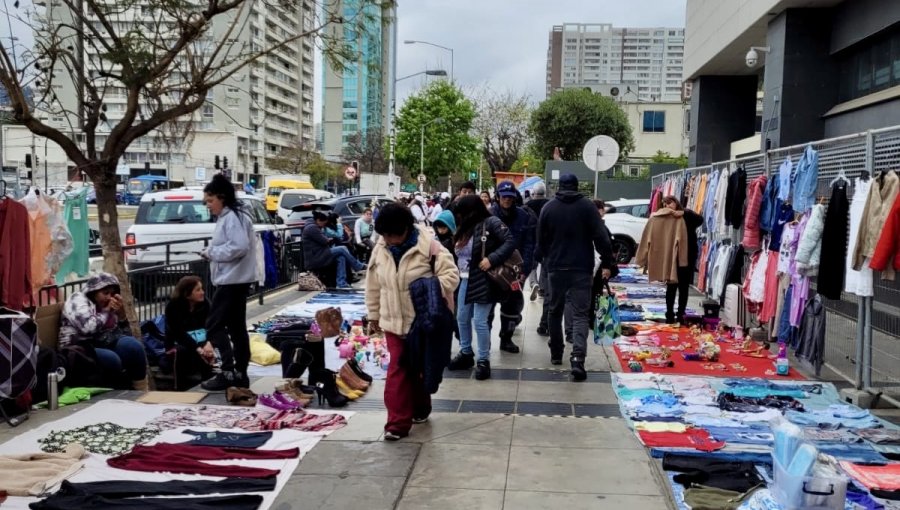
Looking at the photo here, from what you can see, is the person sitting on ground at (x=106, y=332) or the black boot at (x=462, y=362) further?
the black boot at (x=462, y=362)

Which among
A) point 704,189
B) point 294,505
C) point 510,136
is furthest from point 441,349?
point 510,136

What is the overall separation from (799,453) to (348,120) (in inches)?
5961

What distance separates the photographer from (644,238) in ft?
38.3

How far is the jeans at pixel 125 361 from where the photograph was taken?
7465 mm

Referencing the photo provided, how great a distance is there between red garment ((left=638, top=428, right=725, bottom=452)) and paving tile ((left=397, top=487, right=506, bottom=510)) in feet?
4.99

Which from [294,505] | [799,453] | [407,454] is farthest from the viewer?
[407,454]

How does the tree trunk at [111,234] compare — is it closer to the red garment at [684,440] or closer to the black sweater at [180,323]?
the black sweater at [180,323]

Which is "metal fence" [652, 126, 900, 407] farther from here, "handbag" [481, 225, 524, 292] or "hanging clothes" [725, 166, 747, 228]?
"handbag" [481, 225, 524, 292]

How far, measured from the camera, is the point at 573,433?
6.18 meters

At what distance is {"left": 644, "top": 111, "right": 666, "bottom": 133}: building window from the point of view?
6628cm

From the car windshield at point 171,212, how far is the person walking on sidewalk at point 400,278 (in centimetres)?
994

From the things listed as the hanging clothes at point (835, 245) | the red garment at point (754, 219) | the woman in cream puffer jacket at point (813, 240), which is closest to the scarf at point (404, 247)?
the hanging clothes at point (835, 245)

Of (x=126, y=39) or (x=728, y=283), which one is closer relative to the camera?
(x=126, y=39)

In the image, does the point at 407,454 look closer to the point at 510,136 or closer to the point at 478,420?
the point at 478,420
